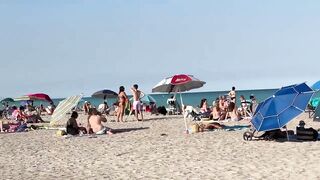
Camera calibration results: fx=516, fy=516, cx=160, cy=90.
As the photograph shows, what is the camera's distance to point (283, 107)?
453 inches

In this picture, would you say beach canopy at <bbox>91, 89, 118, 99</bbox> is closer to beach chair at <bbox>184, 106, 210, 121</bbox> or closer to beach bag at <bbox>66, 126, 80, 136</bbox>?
beach chair at <bbox>184, 106, 210, 121</bbox>

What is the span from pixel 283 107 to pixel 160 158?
3246 millimetres

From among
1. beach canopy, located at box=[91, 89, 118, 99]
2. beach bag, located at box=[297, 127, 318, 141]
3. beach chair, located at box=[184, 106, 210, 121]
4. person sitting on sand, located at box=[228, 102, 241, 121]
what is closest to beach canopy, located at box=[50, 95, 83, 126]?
beach chair, located at box=[184, 106, 210, 121]

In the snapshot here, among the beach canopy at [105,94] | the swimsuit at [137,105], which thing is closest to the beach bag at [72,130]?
the swimsuit at [137,105]

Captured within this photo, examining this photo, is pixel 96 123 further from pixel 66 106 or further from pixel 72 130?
pixel 66 106

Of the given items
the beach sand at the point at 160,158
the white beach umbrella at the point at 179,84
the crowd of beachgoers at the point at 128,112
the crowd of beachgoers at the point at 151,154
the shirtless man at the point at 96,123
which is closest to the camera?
the beach sand at the point at 160,158

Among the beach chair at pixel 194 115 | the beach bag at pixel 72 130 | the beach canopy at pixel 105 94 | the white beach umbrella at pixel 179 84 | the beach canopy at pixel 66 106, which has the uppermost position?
the beach canopy at pixel 105 94

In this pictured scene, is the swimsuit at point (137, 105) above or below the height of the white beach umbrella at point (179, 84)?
below

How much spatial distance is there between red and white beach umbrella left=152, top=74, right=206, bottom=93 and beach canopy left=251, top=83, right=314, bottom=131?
4.46 meters

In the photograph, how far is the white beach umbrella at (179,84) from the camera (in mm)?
16031

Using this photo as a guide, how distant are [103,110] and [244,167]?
2209cm

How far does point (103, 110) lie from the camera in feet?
99.1

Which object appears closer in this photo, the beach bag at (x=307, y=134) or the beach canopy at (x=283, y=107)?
the beach canopy at (x=283, y=107)

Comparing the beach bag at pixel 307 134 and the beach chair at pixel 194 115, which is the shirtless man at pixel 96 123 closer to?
the beach bag at pixel 307 134
